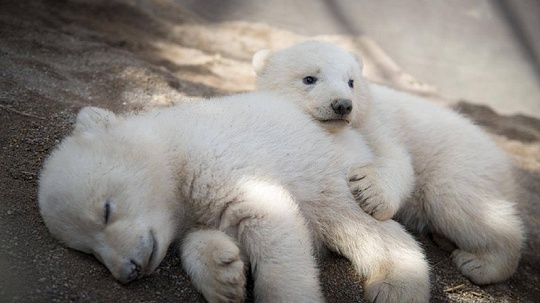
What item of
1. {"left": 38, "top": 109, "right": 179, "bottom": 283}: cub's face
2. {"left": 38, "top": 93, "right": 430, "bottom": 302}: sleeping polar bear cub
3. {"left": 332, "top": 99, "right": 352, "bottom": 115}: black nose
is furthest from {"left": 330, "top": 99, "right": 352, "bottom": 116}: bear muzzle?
{"left": 38, "top": 109, "right": 179, "bottom": 283}: cub's face

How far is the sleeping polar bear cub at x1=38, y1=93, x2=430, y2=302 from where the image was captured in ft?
8.79

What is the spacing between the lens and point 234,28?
7113 mm

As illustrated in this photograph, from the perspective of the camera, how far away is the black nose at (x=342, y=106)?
349 cm

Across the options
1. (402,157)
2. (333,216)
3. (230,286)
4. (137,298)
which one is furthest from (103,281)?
(402,157)

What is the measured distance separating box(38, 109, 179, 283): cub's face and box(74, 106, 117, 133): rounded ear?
13cm

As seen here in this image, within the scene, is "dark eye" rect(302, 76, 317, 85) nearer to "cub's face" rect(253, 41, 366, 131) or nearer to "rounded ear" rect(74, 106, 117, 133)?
"cub's face" rect(253, 41, 366, 131)

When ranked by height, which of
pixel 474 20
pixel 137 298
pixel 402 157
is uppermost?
pixel 474 20

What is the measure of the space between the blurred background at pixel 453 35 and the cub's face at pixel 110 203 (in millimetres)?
4338

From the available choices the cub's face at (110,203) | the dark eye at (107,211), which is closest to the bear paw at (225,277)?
the cub's face at (110,203)

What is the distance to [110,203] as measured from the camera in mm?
2674

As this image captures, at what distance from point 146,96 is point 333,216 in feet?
7.25

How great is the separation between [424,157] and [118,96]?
8.29 feet

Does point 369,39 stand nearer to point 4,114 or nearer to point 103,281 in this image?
point 4,114

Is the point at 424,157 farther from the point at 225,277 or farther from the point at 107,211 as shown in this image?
the point at 107,211
